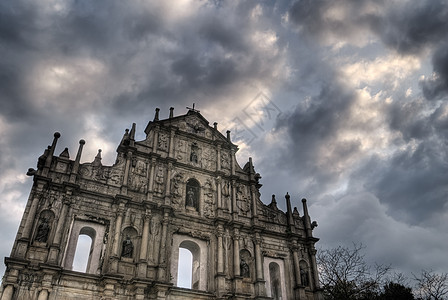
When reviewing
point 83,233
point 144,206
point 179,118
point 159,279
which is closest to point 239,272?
point 159,279

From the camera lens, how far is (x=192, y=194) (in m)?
22.6

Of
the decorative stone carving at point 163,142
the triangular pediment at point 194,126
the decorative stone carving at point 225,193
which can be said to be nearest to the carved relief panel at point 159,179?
the decorative stone carving at point 163,142

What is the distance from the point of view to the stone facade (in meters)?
16.7

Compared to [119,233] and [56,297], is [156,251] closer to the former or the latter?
[119,233]

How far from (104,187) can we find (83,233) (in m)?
2.60

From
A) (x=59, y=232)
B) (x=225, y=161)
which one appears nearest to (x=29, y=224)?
(x=59, y=232)

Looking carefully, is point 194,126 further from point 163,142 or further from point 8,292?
point 8,292

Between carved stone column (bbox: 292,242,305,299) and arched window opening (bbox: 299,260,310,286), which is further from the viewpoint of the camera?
arched window opening (bbox: 299,260,310,286)

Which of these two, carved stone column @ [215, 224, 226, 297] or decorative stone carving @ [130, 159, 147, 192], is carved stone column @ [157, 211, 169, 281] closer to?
decorative stone carving @ [130, 159, 147, 192]

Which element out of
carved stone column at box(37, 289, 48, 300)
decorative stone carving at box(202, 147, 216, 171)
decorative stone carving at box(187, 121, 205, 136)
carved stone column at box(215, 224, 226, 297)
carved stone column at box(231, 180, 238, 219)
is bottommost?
carved stone column at box(37, 289, 48, 300)

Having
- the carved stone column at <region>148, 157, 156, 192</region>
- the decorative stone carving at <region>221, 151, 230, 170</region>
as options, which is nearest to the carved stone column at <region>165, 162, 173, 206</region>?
the carved stone column at <region>148, 157, 156, 192</region>

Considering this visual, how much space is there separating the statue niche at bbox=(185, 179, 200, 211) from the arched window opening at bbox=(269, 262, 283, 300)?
5975 millimetres

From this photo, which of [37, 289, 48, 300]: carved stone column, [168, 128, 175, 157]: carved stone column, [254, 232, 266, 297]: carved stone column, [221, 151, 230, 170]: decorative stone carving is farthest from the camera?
[221, 151, 230, 170]: decorative stone carving

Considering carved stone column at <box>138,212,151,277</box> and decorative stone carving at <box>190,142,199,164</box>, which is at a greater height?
decorative stone carving at <box>190,142,199,164</box>
